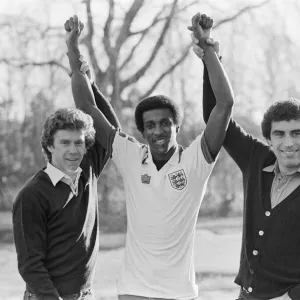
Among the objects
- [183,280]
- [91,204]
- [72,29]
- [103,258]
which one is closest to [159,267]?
[183,280]

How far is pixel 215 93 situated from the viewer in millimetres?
2715

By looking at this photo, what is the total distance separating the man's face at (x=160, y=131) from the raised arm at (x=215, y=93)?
0.18m

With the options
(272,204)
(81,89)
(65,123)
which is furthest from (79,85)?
(272,204)

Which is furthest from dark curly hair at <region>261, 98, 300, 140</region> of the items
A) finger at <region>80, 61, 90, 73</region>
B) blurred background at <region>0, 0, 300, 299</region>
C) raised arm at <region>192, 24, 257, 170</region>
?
blurred background at <region>0, 0, 300, 299</region>

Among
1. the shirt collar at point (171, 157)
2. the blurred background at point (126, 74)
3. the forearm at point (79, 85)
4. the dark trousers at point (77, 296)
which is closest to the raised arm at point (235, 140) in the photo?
the shirt collar at point (171, 157)

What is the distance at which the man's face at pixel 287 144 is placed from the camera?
258 centimetres

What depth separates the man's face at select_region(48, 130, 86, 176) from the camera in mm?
2729

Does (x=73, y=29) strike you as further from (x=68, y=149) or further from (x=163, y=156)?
(x=163, y=156)

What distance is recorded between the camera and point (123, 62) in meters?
10.1

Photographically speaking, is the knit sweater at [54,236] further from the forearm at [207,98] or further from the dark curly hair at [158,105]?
the forearm at [207,98]

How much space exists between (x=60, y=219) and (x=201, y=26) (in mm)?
1061

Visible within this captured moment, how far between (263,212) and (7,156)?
9.32 meters

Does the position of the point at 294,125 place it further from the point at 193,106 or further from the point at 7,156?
the point at 7,156

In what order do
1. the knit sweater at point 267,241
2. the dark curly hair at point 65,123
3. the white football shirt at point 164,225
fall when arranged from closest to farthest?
1. the knit sweater at point 267,241
2. the white football shirt at point 164,225
3. the dark curly hair at point 65,123
